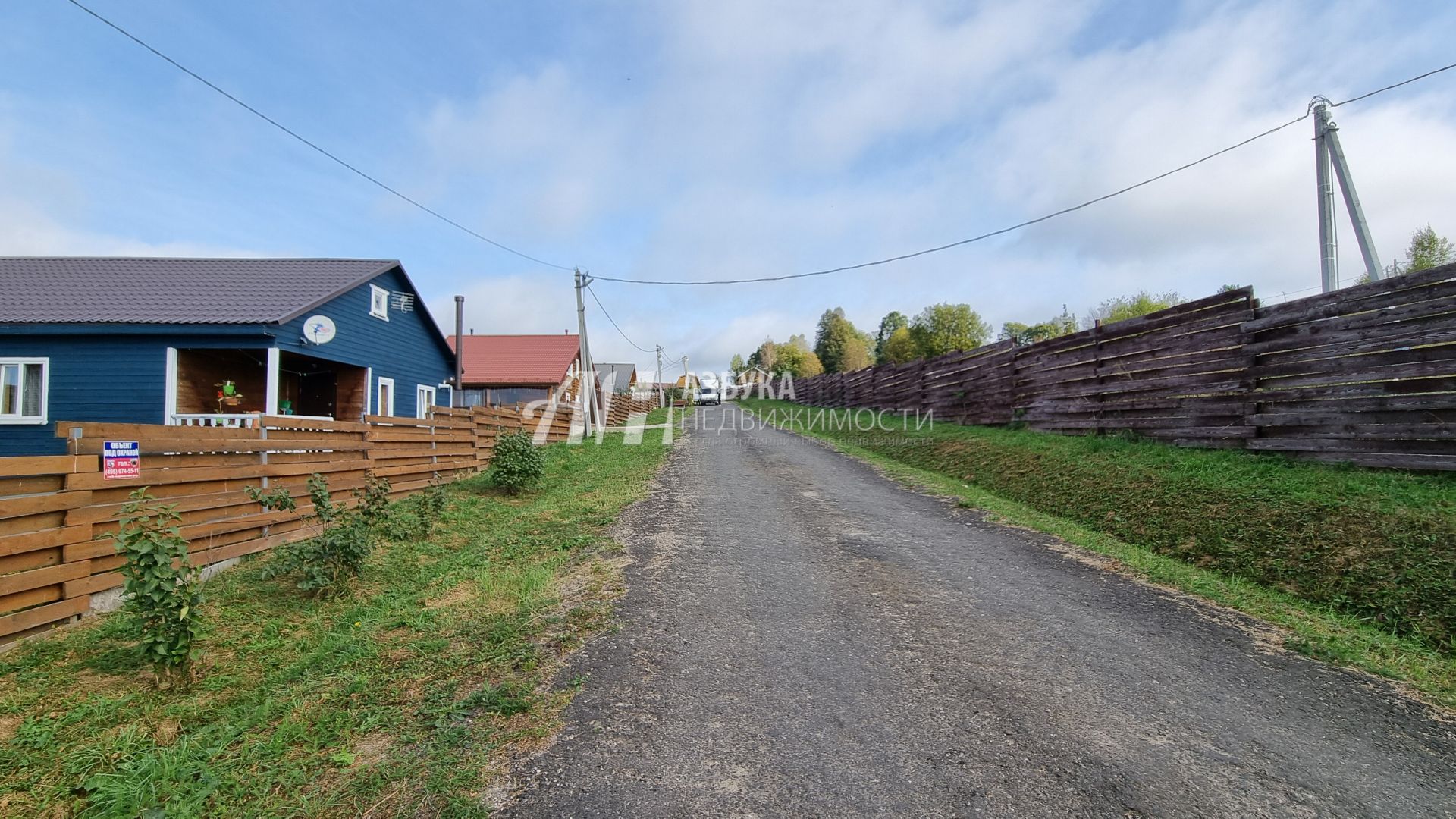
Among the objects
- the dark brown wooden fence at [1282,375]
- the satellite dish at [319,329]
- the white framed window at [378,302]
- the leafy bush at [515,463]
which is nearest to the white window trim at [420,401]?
the white framed window at [378,302]

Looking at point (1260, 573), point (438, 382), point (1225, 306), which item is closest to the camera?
point (1260, 573)

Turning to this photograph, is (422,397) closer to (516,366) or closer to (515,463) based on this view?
(515,463)

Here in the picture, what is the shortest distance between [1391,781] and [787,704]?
92.3 inches

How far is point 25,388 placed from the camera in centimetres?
1160

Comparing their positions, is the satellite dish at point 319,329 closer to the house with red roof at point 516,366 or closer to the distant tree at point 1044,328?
the house with red roof at point 516,366

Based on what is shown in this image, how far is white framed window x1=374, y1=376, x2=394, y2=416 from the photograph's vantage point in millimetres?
15828

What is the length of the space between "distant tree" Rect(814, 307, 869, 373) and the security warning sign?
50.1 meters

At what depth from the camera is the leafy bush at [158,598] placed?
3.03 m

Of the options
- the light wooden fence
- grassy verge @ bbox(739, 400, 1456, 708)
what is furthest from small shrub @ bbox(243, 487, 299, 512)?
grassy verge @ bbox(739, 400, 1456, 708)

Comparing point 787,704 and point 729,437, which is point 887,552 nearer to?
point 787,704

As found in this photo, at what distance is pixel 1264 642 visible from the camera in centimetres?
352

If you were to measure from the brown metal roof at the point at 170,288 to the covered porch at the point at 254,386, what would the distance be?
88cm

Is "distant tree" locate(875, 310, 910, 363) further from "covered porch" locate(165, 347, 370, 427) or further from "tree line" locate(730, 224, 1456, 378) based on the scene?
"covered porch" locate(165, 347, 370, 427)

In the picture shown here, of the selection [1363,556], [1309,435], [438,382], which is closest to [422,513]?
[1363,556]
